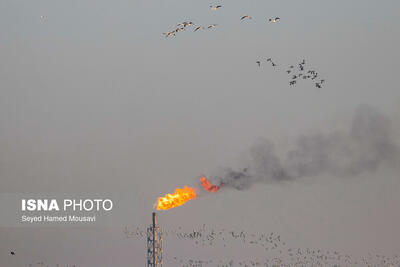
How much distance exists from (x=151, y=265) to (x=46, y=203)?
2477cm

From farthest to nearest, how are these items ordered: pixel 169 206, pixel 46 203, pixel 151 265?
pixel 151 265 < pixel 169 206 < pixel 46 203

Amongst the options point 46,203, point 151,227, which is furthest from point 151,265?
point 46,203

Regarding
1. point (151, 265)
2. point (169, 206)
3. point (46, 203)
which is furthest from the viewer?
point (151, 265)

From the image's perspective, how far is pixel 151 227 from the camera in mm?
116312

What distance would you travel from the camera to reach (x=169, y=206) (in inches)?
4087

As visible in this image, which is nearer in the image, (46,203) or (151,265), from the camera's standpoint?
(46,203)

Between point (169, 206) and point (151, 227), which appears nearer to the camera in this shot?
point (169, 206)

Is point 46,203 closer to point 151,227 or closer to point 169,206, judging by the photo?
point 169,206

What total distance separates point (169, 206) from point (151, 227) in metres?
13.8

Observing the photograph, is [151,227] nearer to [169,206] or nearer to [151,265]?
[151,265]

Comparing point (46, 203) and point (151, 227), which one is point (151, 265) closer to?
point (151, 227)

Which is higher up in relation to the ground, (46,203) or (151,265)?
(46,203)

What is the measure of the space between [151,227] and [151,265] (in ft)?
21.9

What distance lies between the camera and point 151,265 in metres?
112
